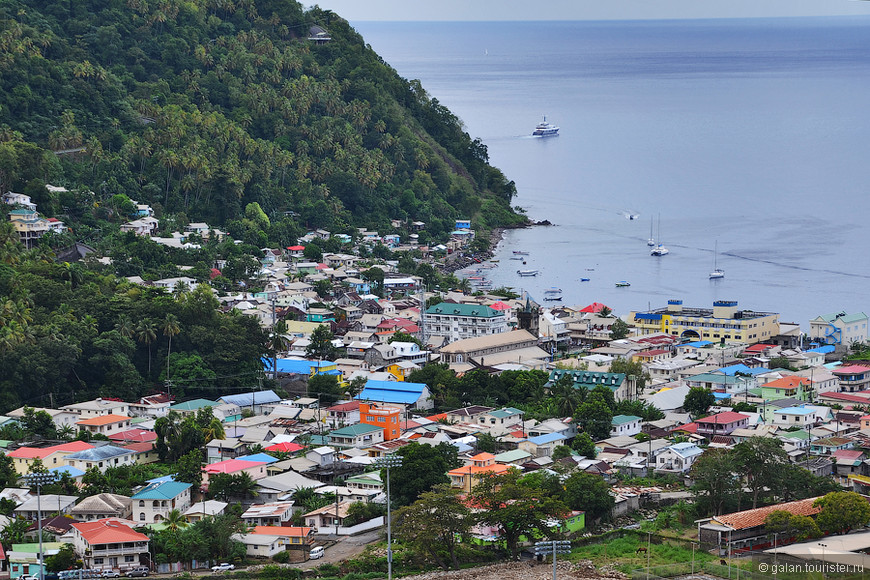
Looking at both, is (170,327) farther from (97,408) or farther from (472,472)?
(472,472)

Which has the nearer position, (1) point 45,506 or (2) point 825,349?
(1) point 45,506

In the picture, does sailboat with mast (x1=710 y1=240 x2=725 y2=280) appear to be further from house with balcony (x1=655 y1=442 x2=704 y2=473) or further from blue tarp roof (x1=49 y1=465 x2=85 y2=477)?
blue tarp roof (x1=49 y1=465 x2=85 y2=477)

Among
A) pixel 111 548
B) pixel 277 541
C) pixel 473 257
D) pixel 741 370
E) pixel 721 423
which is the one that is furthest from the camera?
pixel 473 257

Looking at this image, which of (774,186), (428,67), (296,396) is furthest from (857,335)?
(428,67)

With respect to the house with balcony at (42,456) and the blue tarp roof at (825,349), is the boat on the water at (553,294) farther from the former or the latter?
the house with balcony at (42,456)

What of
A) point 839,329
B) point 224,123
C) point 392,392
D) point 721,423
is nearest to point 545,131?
point 224,123

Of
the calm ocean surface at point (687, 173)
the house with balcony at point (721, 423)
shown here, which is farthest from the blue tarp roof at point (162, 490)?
the calm ocean surface at point (687, 173)

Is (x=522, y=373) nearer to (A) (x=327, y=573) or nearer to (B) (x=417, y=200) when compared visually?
(A) (x=327, y=573)
